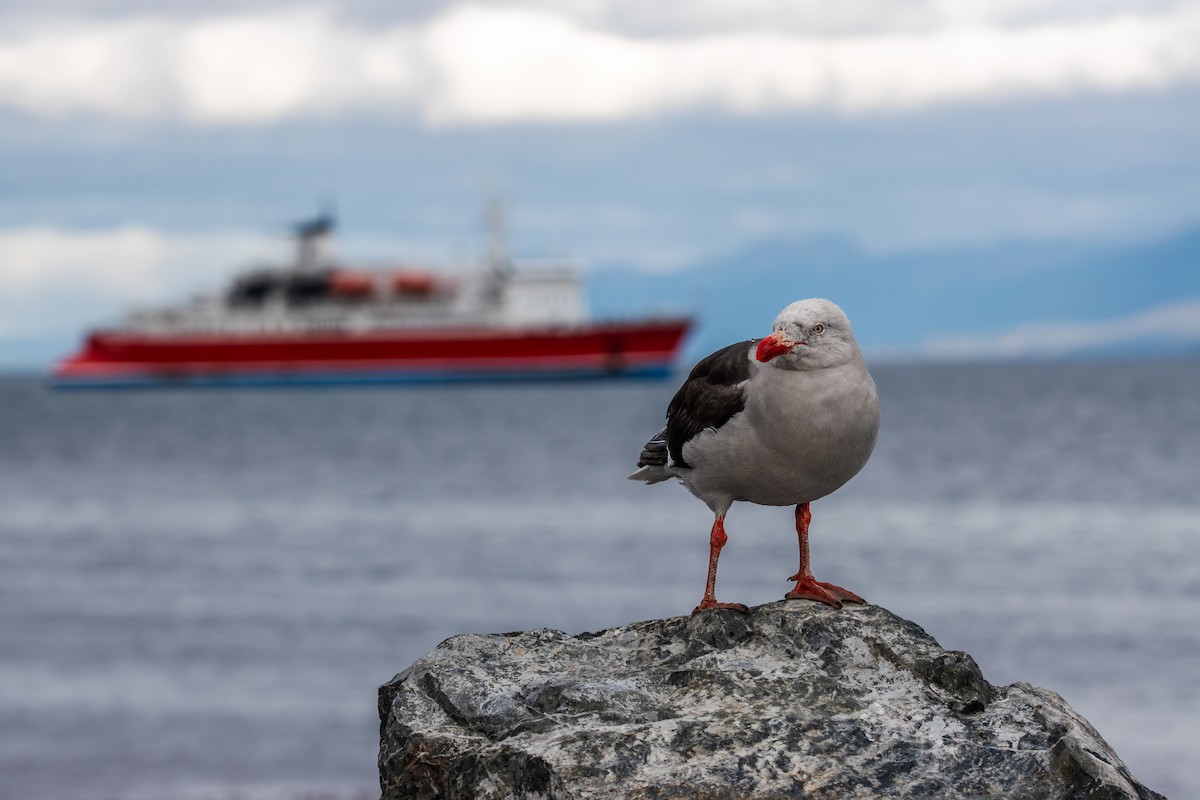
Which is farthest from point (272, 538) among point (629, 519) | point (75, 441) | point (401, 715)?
point (75, 441)

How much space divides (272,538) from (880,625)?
22480 mm

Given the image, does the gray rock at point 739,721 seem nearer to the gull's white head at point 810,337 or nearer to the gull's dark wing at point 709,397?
the gull's dark wing at point 709,397

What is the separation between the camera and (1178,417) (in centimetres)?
6378

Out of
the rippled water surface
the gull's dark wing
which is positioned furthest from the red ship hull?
the gull's dark wing

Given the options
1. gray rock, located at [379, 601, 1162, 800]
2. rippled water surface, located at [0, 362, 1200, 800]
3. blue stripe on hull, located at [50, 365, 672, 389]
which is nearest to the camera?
gray rock, located at [379, 601, 1162, 800]

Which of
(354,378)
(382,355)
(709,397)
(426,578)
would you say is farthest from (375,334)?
(709,397)

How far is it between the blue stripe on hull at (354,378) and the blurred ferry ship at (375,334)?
0.30ft

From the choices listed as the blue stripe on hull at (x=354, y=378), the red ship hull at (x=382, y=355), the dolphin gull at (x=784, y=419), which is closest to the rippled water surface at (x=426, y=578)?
the dolphin gull at (x=784, y=419)

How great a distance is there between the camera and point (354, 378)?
259 ft

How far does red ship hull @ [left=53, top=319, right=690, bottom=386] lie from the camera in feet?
248

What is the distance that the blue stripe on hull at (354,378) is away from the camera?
76.4 meters

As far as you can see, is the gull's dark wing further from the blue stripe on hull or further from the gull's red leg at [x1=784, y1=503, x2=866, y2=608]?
the blue stripe on hull

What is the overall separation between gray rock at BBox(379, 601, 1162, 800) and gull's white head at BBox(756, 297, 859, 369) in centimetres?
78

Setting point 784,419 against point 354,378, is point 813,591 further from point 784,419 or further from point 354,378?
point 354,378
